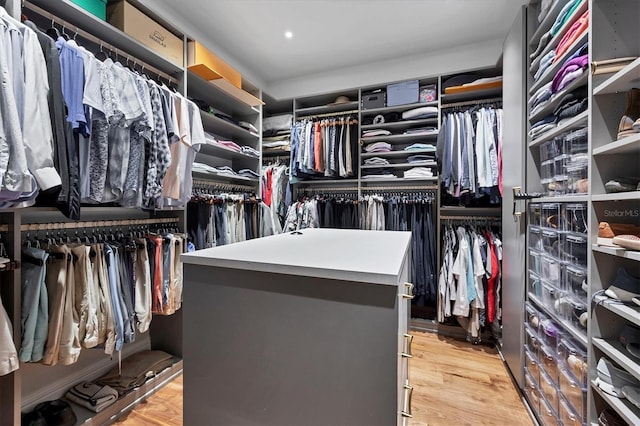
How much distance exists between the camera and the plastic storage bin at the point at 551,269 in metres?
1.35

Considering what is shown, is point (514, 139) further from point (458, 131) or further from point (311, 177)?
point (311, 177)

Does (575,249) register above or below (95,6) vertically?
below

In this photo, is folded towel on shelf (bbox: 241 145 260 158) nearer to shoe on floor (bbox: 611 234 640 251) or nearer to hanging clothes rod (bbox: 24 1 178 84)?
hanging clothes rod (bbox: 24 1 178 84)

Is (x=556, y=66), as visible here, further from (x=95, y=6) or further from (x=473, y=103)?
(x=95, y=6)

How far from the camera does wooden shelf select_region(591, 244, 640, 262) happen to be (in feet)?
2.77

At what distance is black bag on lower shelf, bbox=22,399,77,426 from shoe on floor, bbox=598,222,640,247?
2.49 metres

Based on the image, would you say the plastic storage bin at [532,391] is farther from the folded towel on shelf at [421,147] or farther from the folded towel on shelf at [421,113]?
the folded towel on shelf at [421,113]

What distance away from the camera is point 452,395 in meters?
1.73

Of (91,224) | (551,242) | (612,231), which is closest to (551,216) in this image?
(551,242)

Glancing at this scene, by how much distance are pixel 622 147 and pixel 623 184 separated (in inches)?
5.1

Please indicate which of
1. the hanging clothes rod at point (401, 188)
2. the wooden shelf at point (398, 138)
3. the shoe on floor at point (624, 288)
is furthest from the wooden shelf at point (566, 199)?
the wooden shelf at point (398, 138)

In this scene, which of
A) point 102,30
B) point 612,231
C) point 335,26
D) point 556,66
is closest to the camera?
point 612,231

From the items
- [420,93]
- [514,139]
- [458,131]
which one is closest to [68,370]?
[514,139]

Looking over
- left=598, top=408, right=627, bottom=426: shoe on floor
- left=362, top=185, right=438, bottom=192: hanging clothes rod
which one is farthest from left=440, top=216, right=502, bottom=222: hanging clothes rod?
left=598, top=408, right=627, bottom=426: shoe on floor
